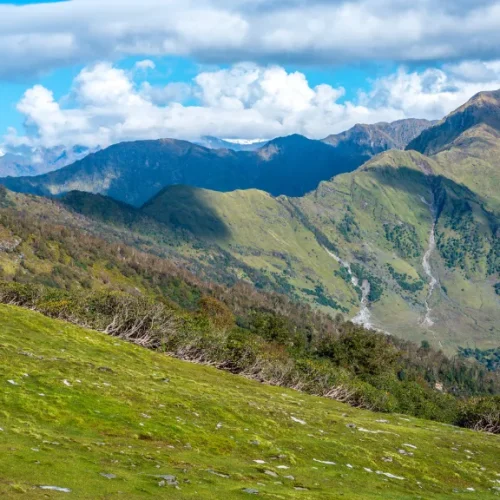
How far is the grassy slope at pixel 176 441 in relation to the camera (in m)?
29.9

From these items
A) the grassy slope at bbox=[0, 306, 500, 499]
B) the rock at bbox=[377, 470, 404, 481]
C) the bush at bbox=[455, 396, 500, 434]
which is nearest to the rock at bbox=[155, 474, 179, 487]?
the grassy slope at bbox=[0, 306, 500, 499]

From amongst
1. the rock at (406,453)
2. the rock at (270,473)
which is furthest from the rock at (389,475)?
the rock at (270,473)

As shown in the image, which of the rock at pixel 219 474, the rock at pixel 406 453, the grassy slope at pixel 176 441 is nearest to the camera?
the grassy slope at pixel 176 441

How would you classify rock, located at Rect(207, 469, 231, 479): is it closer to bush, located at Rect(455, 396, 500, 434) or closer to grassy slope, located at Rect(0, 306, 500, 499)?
grassy slope, located at Rect(0, 306, 500, 499)

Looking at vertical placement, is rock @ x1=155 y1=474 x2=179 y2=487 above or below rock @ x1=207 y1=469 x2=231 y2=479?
above

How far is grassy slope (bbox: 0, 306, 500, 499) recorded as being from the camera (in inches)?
1179

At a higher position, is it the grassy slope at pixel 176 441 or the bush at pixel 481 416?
the grassy slope at pixel 176 441

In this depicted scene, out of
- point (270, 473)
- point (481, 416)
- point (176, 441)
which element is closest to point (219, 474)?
point (270, 473)

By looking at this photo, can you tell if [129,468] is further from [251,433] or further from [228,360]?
[228,360]

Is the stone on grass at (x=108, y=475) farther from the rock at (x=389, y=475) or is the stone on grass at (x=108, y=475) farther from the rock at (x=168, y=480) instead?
the rock at (x=389, y=475)

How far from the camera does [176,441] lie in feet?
133

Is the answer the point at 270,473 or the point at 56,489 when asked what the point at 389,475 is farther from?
the point at 56,489

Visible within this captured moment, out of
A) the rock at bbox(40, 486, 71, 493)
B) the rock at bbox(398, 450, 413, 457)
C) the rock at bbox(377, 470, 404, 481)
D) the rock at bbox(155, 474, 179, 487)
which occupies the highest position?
the rock at bbox(40, 486, 71, 493)

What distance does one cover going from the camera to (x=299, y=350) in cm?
16612
